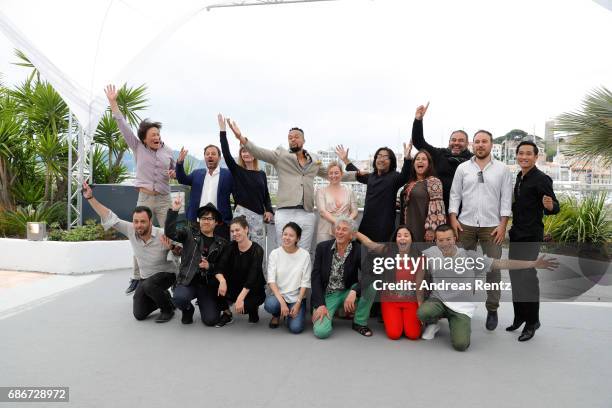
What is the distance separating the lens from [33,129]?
8727 millimetres

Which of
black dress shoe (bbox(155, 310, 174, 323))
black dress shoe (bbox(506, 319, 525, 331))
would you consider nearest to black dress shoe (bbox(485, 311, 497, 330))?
black dress shoe (bbox(506, 319, 525, 331))

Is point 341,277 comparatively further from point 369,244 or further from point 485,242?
point 485,242

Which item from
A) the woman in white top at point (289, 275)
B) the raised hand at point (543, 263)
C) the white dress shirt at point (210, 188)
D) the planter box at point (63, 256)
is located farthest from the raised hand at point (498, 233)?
the planter box at point (63, 256)

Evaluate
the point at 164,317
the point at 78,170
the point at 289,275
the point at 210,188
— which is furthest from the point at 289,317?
the point at 78,170

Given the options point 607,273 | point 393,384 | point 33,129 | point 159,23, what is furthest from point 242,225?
point 33,129

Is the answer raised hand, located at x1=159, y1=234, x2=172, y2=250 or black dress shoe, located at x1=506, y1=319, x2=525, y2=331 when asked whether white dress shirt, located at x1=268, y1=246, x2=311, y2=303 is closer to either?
raised hand, located at x1=159, y1=234, x2=172, y2=250

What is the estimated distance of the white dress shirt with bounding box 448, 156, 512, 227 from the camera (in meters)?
3.70

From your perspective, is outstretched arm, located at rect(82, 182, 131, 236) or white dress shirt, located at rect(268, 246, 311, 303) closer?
white dress shirt, located at rect(268, 246, 311, 303)

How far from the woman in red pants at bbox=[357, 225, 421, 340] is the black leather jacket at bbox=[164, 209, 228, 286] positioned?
50.0 inches

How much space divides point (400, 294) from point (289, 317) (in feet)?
2.89

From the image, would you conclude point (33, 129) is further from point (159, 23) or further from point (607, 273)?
point (607, 273)

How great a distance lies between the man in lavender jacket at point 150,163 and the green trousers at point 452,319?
2.67 meters

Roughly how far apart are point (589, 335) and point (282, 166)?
2.81 m

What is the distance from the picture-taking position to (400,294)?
3.79 metres
